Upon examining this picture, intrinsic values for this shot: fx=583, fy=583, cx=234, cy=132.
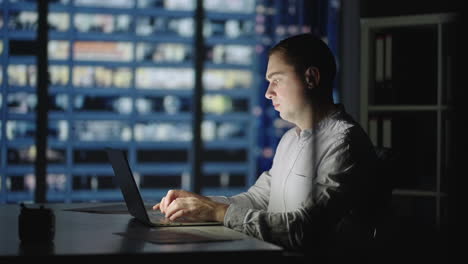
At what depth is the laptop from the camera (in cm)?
162

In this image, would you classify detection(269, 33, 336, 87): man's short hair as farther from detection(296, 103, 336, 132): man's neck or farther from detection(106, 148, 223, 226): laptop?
detection(106, 148, 223, 226): laptop

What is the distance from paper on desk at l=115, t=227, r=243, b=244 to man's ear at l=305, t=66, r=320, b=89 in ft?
1.90

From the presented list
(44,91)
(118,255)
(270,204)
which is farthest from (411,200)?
(44,91)

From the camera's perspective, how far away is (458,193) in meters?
2.72

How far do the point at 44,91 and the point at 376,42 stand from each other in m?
2.38

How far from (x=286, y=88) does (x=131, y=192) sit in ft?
1.94

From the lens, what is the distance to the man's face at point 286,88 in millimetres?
1859

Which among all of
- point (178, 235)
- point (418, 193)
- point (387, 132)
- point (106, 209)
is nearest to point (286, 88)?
point (178, 235)

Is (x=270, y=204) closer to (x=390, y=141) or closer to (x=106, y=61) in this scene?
(x=390, y=141)

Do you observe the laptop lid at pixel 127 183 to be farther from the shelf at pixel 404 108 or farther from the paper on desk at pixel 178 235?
the shelf at pixel 404 108

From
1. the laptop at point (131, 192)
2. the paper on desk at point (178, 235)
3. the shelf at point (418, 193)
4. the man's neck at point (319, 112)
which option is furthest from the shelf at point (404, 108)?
the paper on desk at point (178, 235)

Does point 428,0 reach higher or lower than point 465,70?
higher

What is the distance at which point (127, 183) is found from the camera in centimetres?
172

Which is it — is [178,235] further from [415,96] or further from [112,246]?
[415,96]
